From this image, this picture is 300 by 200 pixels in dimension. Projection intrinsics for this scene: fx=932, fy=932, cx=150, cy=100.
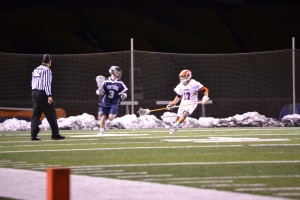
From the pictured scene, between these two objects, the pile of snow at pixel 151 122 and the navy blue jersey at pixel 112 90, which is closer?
the navy blue jersey at pixel 112 90

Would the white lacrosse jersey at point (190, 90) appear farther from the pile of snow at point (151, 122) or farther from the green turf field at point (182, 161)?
the green turf field at point (182, 161)

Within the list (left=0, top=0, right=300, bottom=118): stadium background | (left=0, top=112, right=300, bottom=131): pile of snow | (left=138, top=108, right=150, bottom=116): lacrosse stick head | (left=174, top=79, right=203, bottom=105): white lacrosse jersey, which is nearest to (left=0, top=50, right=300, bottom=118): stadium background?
(left=0, top=0, right=300, bottom=118): stadium background

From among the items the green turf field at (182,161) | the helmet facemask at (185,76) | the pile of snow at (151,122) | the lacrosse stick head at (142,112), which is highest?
the helmet facemask at (185,76)

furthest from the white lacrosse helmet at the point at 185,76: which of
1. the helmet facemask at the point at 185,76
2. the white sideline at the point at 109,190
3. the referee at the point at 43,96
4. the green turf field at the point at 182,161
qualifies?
the white sideline at the point at 109,190

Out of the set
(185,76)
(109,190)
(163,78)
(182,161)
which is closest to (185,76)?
(185,76)

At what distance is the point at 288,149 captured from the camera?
14266 millimetres

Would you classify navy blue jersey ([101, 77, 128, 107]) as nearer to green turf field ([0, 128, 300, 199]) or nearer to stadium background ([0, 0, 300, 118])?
stadium background ([0, 0, 300, 118])

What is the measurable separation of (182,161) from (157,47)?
30194 mm

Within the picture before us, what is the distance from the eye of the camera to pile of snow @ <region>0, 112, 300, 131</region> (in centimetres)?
2558

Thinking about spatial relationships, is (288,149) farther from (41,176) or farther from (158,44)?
(158,44)

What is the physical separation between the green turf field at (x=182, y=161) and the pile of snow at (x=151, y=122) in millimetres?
8110

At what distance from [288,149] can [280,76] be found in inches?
503

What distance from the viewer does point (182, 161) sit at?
11.7 meters

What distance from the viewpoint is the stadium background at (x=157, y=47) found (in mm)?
26688
